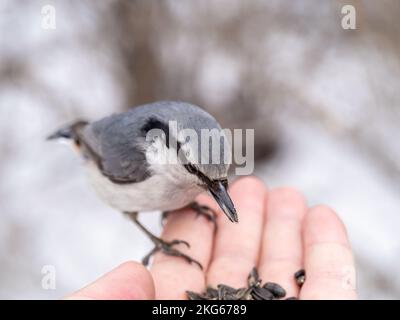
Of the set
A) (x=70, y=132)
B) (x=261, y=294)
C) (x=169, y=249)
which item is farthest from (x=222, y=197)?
(x=70, y=132)

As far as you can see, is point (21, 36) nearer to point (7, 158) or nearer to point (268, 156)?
point (7, 158)

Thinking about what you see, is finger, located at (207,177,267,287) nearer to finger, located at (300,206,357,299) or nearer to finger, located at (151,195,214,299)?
finger, located at (151,195,214,299)

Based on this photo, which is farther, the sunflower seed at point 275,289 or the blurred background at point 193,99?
the blurred background at point 193,99

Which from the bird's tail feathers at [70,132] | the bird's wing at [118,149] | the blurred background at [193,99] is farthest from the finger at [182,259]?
the blurred background at [193,99]

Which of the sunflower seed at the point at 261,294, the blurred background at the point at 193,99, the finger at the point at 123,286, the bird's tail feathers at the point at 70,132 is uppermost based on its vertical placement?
the blurred background at the point at 193,99

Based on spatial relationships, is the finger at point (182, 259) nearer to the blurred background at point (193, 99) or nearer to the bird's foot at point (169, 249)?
the bird's foot at point (169, 249)

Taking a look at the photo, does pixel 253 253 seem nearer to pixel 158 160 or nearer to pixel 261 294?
pixel 261 294
